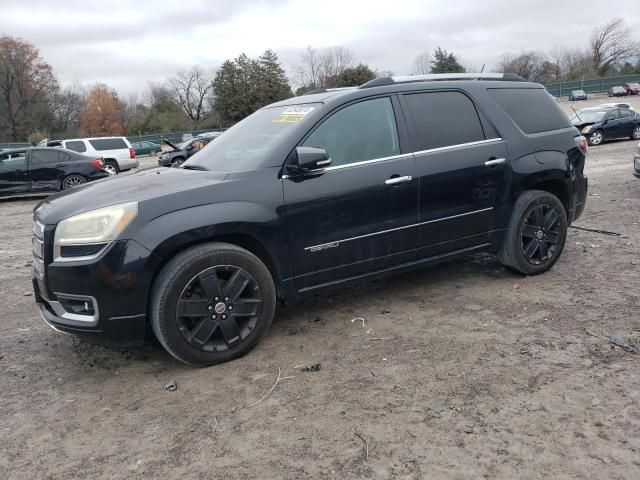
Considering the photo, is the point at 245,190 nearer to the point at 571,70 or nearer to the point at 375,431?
the point at 375,431

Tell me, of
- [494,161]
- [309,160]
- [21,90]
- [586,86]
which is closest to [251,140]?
[309,160]

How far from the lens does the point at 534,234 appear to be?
4.94m

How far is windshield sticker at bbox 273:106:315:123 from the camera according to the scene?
409cm

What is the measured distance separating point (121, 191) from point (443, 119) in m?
2.65

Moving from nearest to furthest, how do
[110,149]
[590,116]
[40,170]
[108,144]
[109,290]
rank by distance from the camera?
[109,290] → [40,170] → [590,116] → [110,149] → [108,144]

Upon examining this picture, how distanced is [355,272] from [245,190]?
3.48 feet

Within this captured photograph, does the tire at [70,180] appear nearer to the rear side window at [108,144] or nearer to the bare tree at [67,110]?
the rear side window at [108,144]

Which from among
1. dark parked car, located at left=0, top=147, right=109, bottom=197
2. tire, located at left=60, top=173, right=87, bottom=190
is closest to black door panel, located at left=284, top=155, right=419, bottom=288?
dark parked car, located at left=0, top=147, right=109, bottom=197

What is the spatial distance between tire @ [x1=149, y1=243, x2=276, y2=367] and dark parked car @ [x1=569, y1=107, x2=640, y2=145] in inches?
766

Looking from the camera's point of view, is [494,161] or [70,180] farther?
[70,180]

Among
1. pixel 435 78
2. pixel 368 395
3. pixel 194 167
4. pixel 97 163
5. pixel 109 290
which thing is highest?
pixel 435 78

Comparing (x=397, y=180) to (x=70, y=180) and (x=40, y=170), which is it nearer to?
(x=70, y=180)

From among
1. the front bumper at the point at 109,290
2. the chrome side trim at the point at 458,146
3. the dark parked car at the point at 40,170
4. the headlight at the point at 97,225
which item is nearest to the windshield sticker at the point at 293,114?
the chrome side trim at the point at 458,146

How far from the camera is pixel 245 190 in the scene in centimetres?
Result: 364
